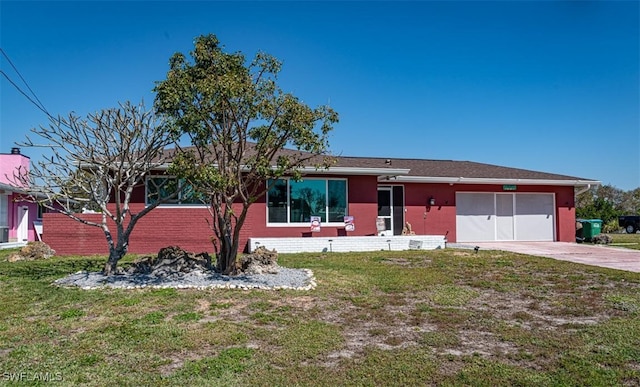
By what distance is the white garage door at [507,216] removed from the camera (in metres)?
18.1

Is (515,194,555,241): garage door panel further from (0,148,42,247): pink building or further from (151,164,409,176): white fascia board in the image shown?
(0,148,42,247): pink building

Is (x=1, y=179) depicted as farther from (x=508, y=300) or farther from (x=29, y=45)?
(x=508, y=300)

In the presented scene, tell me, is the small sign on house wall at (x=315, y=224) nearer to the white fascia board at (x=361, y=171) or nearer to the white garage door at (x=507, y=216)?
the white fascia board at (x=361, y=171)

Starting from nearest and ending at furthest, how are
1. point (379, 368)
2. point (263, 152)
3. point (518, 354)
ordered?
1. point (379, 368)
2. point (518, 354)
3. point (263, 152)

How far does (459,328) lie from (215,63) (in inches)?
229

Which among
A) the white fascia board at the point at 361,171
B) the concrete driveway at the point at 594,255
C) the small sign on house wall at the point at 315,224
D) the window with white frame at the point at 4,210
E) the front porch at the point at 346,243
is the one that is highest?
the white fascia board at the point at 361,171

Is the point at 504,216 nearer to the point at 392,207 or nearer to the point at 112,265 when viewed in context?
the point at 392,207

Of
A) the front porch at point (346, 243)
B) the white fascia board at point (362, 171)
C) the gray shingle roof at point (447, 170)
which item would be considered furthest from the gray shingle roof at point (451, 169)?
the front porch at point (346, 243)

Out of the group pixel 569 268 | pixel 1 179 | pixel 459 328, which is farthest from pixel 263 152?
pixel 1 179

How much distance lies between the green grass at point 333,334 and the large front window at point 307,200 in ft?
20.3

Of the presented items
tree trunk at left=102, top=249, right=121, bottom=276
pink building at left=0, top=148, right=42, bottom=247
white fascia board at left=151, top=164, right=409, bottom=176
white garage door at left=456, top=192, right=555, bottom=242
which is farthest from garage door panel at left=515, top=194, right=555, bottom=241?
pink building at left=0, top=148, right=42, bottom=247

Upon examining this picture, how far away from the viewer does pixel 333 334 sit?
5.03m

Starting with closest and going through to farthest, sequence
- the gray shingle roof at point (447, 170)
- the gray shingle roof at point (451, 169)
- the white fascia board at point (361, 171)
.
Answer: the white fascia board at point (361, 171), the gray shingle roof at point (447, 170), the gray shingle roof at point (451, 169)

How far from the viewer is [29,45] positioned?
38.7 feet
